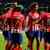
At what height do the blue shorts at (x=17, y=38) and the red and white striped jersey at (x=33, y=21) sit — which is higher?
the red and white striped jersey at (x=33, y=21)

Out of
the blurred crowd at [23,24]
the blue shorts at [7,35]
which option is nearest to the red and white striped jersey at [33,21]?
the blurred crowd at [23,24]

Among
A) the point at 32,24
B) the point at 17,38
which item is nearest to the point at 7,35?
the point at 17,38

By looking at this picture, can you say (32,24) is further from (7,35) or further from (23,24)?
(7,35)

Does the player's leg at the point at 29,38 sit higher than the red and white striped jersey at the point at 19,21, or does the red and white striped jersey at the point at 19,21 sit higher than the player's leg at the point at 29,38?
the red and white striped jersey at the point at 19,21

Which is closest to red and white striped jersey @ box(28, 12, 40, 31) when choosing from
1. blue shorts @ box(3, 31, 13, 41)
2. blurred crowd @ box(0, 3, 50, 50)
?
blurred crowd @ box(0, 3, 50, 50)

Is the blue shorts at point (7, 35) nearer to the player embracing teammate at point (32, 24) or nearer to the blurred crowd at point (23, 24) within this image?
the blurred crowd at point (23, 24)

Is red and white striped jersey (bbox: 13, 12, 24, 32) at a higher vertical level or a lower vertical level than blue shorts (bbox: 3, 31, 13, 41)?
higher

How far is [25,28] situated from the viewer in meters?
1.25

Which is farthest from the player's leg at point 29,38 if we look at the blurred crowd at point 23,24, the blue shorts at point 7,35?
the blue shorts at point 7,35

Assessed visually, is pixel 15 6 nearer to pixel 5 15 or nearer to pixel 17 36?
pixel 5 15

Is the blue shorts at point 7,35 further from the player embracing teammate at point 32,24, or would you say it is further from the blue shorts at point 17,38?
the player embracing teammate at point 32,24

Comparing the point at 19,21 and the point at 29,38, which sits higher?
the point at 19,21

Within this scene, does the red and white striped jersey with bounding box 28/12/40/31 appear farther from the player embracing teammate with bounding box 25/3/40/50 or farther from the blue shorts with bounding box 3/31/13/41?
the blue shorts with bounding box 3/31/13/41

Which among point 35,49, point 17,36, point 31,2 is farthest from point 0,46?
point 31,2
